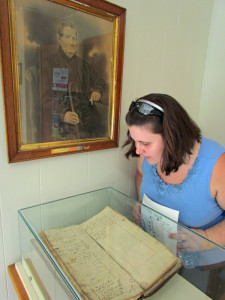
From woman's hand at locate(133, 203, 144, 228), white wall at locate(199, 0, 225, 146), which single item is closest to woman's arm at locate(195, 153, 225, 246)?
woman's hand at locate(133, 203, 144, 228)

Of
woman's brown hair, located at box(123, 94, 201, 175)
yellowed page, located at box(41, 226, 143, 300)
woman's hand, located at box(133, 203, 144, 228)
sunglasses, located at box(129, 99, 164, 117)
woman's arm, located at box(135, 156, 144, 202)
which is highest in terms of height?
sunglasses, located at box(129, 99, 164, 117)

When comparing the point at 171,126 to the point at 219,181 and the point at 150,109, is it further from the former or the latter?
the point at 219,181

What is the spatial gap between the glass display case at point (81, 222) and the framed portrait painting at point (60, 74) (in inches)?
8.8

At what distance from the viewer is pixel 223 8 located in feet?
4.15

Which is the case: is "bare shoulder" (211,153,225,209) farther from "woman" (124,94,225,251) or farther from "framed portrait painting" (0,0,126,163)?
"framed portrait painting" (0,0,126,163)

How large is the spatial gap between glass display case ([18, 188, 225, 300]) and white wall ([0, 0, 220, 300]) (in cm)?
5

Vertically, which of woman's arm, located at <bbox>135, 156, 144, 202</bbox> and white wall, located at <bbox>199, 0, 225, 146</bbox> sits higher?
white wall, located at <bbox>199, 0, 225, 146</bbox>

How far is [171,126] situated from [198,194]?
0.93 feet

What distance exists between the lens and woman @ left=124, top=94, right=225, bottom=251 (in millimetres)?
739

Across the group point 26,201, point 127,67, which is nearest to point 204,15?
point 127,67

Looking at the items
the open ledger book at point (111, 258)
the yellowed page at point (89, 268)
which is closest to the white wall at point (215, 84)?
the open ledger book at point (111, 258)

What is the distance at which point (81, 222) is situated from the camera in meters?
0.88

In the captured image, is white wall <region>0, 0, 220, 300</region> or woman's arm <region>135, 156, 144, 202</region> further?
woman's arm <region>135, 156, 144, 202</region>

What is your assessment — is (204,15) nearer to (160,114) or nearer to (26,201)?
(160,114)
